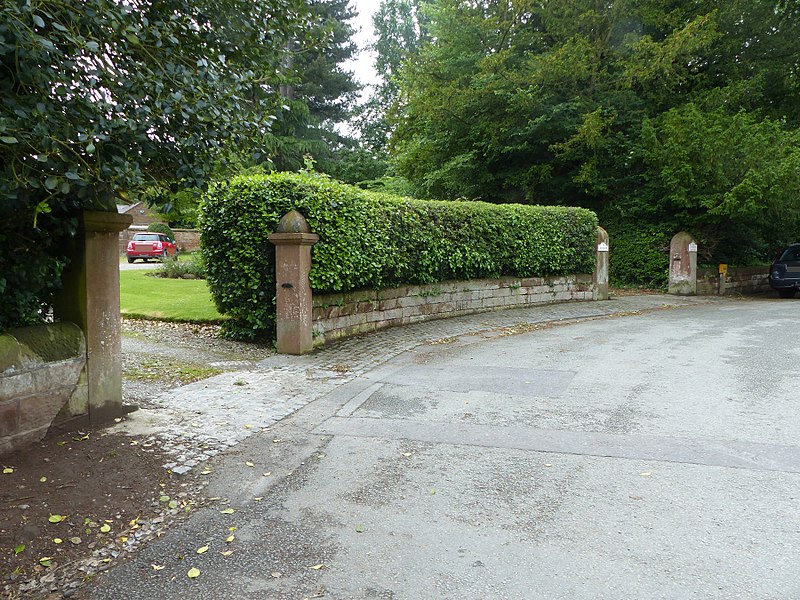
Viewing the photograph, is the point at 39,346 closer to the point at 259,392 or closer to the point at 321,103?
the point at 259,392

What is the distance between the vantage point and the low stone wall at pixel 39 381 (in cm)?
420

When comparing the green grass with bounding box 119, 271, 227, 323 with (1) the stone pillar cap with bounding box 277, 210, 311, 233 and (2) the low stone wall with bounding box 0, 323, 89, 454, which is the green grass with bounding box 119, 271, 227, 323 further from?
(2) the low stone wall with bounding box 0, 323, 89, 454

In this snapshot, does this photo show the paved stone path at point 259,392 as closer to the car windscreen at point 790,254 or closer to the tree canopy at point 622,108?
the tree canopy at point 622,108

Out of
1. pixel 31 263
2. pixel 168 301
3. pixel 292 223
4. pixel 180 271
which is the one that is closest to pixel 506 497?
pixel 31 263

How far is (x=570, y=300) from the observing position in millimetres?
16219

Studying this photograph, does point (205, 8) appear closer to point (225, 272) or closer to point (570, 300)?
point (225, 272)

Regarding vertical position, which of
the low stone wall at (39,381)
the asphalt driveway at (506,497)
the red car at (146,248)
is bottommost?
the asphalt driveway at (506,497)

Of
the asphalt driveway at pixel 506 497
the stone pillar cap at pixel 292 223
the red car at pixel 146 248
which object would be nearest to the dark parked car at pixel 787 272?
the asphalt driveway at pixel 506 497

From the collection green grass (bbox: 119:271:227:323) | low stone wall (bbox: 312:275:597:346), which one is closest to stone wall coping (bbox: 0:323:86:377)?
low stone wall (bbox: 312:275:597:346)

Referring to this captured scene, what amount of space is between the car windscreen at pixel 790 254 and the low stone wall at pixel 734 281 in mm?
1709

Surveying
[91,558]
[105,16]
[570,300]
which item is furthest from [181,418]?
[570,300]

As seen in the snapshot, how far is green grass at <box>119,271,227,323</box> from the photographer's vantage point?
36.4 ft

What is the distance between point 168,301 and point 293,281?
218 inches

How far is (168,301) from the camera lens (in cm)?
1277
